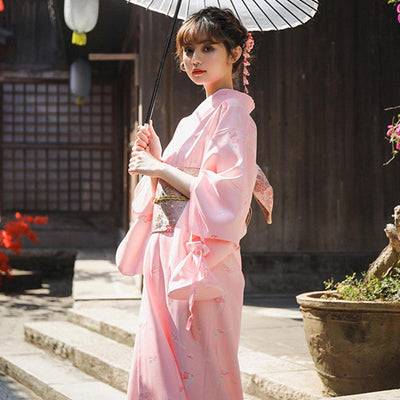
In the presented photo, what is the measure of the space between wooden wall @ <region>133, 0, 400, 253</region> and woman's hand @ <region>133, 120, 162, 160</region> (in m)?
4.82

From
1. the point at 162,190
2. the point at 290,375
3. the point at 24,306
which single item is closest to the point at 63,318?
the point at 24,306

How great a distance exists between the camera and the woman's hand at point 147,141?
2.56 m

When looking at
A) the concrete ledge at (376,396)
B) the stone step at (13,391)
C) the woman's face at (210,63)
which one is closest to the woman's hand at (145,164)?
the woman's face at (210,63)

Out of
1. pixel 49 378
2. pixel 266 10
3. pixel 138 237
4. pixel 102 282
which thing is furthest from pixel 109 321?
pixel 266 10

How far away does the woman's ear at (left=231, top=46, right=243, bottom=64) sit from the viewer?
2.57m

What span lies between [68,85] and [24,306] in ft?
19.1

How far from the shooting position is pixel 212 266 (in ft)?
7.74

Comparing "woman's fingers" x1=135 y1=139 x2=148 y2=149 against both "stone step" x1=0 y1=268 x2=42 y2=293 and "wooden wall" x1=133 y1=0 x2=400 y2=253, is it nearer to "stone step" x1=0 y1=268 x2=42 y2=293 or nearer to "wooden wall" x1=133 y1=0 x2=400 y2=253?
"wooden wall" x1=133 y1=0 x2=400 y2=253

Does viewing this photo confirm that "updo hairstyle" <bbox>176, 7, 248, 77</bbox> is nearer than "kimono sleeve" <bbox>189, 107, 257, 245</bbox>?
No

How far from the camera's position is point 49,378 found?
4.71 m

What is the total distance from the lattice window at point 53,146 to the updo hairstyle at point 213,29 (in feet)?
34.3

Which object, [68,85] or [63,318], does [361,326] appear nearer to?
[63,318]

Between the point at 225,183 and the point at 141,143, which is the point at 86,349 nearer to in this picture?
the point at 141,143

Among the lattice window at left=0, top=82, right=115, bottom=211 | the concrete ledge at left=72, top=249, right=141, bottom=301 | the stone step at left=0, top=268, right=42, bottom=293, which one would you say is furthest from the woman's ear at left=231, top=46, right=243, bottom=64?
the lattice window at left=0, top=82, right=115, bottom=211
